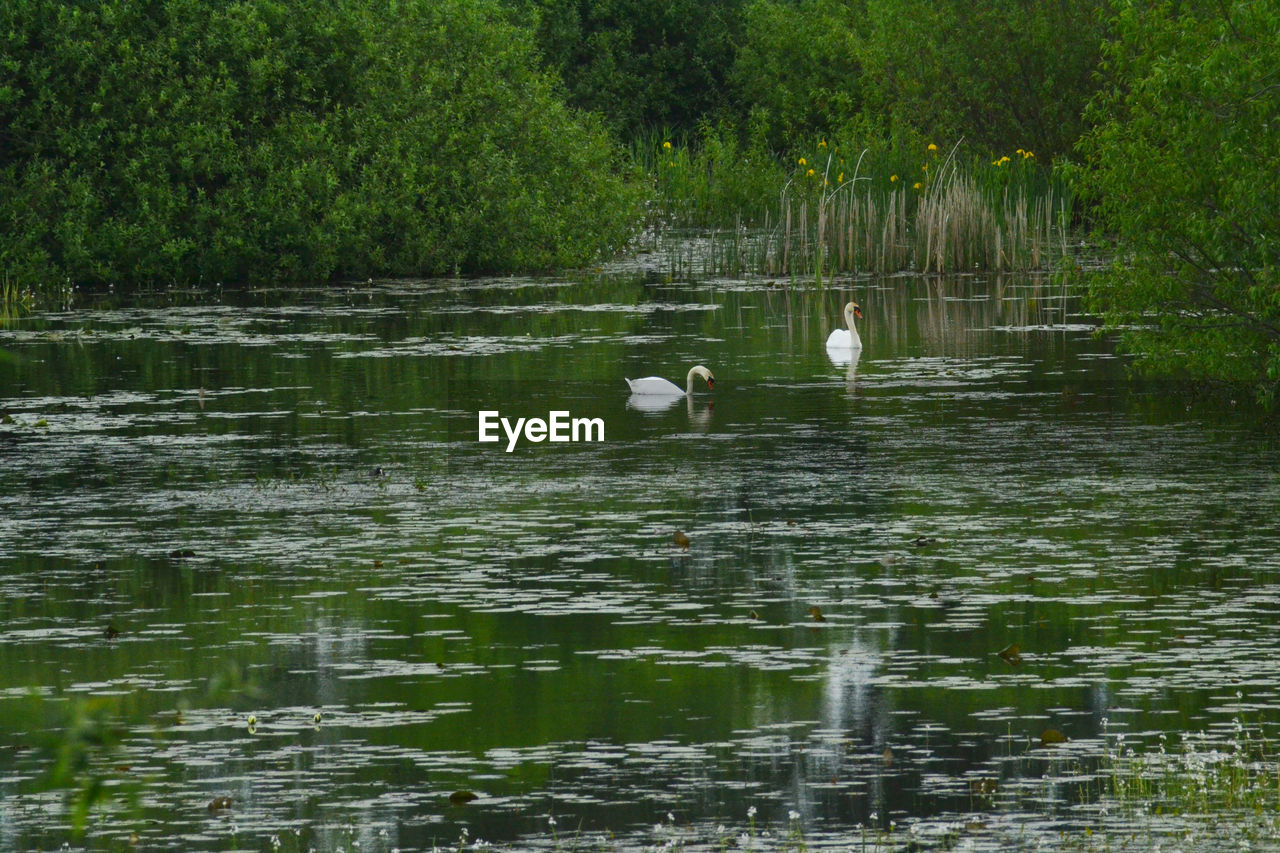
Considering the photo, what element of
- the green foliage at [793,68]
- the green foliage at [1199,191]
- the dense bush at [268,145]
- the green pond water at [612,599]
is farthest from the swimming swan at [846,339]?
the green foliage at [793,68]

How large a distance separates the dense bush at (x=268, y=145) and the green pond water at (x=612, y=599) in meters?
10.8

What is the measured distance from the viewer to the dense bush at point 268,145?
99.7 ft

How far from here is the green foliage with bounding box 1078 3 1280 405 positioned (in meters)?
15.4

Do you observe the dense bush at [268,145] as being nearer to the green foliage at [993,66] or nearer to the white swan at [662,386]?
the green foliage at [993,66]

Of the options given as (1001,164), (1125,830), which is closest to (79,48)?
(1001,164)

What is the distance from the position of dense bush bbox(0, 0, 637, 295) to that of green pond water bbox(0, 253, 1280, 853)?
10834 millimetres

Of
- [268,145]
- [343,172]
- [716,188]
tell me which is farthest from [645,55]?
[268,145]

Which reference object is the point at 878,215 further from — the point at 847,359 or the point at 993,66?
the point at 847,359

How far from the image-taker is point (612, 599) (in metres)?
10.2

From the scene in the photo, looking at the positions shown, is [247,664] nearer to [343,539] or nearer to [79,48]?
[343,539]

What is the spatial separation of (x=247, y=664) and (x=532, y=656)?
120cm

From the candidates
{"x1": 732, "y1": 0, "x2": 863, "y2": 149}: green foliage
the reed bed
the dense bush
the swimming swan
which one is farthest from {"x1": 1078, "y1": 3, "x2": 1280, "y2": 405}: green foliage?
{"x1": 732, "y1": 0, "x2": 863, "y2": 149}: green foliage

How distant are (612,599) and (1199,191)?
811 centimetres

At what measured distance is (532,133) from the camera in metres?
33.6
